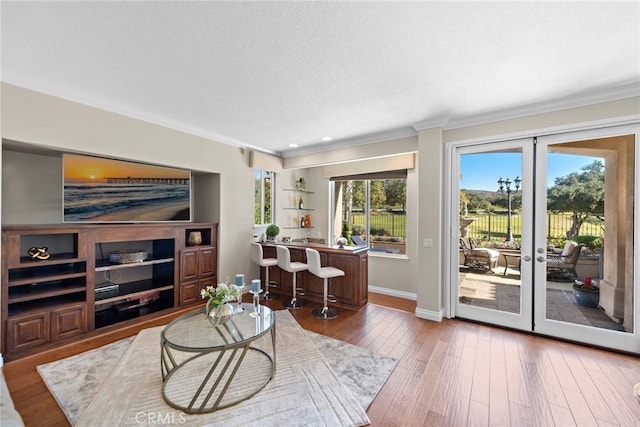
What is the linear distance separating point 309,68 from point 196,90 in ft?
4.14

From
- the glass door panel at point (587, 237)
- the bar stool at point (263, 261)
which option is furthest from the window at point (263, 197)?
the glass door panel at point (587, 237)

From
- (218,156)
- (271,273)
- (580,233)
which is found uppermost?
(218,156)

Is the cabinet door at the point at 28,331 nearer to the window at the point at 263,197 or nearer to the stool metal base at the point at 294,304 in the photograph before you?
the stool metal base at the point at 294,304

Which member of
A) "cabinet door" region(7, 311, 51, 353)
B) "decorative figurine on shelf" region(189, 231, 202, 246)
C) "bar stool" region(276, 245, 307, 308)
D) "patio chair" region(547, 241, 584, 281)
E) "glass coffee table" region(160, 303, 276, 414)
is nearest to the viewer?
"glass coffee table" region(160, 303, 276, 414)

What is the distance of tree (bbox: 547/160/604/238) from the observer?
2.88 metres

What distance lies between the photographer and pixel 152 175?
145 inches

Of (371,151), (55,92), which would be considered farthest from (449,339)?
(55,92)

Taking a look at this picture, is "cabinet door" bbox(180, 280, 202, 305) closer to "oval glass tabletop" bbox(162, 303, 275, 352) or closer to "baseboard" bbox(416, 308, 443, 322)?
"oval glass tabletop" bbox(162, 303, 275, 352)

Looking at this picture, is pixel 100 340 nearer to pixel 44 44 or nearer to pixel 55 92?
pixel 55 92

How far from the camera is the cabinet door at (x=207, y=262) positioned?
4.11 metres

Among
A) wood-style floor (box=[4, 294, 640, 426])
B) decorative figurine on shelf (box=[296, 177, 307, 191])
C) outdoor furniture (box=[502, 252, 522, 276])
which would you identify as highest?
decorative figurine on shelf (box=[296, 177, 307, 191])

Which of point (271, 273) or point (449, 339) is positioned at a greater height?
point (271, 273)

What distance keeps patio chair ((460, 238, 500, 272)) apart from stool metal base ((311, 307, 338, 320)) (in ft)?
6.46

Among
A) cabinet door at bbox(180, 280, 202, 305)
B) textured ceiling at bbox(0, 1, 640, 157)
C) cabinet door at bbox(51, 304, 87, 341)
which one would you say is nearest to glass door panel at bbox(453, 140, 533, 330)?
textured ceiling at bbox(0, 1, 640, 157)
